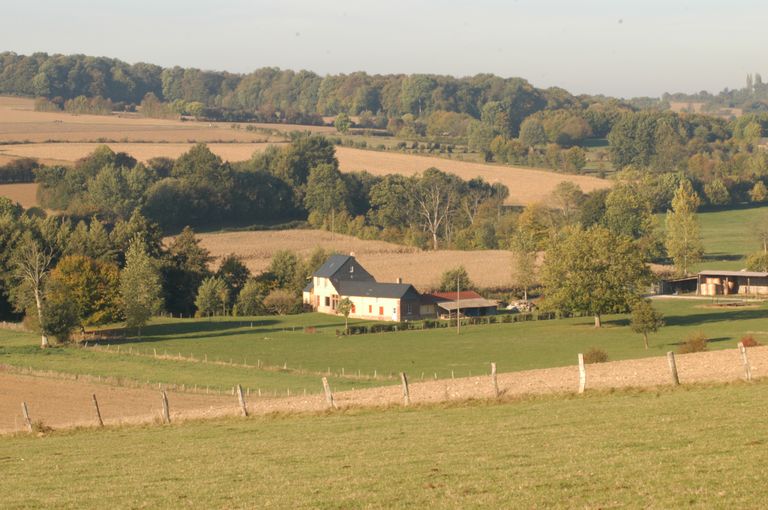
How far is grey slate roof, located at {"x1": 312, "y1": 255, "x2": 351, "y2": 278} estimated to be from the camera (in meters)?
83.1

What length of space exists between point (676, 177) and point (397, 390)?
382 ft

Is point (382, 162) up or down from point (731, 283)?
up

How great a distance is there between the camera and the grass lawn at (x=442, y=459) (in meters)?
15.9

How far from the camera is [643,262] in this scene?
233 ft

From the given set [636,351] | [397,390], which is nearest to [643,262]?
[636,351]

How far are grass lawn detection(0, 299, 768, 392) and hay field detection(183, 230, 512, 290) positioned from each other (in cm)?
1910

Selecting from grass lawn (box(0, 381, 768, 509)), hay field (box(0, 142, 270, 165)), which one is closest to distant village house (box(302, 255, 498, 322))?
grass lawn (box(0, 381, 768, 509))

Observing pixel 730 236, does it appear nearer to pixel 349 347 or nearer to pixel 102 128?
pixel 349 347

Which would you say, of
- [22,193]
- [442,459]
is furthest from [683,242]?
[442,459]

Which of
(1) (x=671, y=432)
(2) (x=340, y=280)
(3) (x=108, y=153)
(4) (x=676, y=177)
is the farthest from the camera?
(4) (x=676, y=177)

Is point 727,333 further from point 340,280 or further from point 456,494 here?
point 456,494

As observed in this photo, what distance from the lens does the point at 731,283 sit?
286ft

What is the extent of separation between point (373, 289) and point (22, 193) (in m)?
52.7

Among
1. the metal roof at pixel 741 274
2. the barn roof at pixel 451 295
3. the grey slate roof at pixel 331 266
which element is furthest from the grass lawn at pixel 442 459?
the metal roof at pixel 741 274
